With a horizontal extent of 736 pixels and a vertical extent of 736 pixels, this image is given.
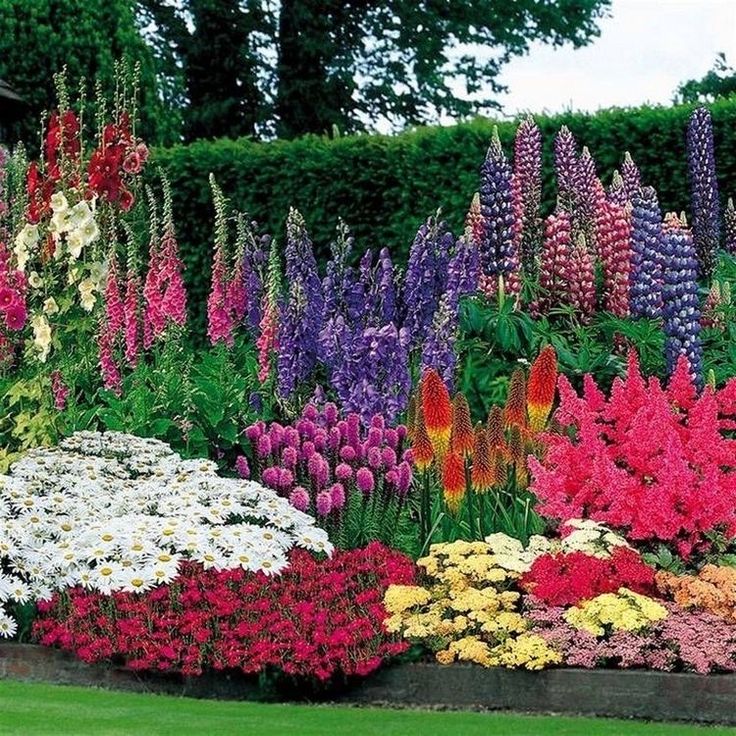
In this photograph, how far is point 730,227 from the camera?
10.9 meters

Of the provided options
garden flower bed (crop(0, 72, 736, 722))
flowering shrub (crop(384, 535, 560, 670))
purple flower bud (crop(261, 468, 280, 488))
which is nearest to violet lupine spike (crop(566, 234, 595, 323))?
garden flower bed (crop(0, 72, 736, 722))

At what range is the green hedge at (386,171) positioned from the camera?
11.2 m

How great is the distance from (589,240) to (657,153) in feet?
4.62

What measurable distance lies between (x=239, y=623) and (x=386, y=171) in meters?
6.18

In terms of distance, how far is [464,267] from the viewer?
353 inches

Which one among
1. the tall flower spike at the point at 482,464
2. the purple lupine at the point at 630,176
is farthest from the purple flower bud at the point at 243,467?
the purple lupine at the point at 630,176

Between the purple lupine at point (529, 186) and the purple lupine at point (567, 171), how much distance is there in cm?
14

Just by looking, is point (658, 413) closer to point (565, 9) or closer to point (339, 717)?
point (339, 717)

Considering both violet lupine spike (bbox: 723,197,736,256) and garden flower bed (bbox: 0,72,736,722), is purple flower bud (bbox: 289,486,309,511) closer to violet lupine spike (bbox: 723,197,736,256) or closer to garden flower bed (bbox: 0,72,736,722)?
garden flower bed (bbox: 0,72,736,722)

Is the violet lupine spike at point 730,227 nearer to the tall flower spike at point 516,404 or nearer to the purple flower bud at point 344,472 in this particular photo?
the tall flower spike at point 516,404

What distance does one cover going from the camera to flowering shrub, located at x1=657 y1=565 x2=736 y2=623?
632 cm

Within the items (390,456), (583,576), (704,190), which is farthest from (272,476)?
(704,190)

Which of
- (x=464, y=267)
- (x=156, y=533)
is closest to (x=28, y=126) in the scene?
(x=464, y=267)

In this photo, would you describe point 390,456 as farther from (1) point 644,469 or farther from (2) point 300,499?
(1) point 644,469
